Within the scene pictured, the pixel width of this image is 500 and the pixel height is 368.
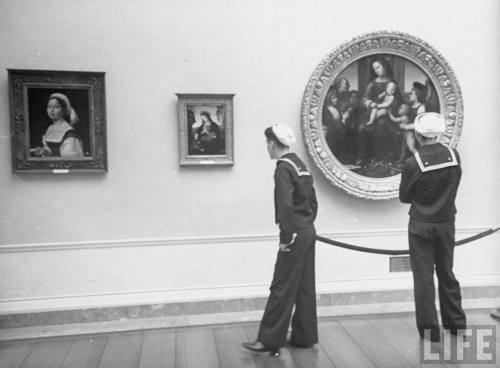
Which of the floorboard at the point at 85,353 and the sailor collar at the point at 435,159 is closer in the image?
the floorboard at the point at 85,353

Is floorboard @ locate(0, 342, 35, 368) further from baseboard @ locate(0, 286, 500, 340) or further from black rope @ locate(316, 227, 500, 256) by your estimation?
black rope @ locate(316, 227, 500, 256)

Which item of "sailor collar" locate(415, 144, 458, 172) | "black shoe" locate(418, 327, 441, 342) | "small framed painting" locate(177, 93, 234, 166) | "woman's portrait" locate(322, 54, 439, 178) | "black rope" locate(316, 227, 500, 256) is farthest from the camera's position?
"woman's portrait" locate(322, 54, 439, 178)

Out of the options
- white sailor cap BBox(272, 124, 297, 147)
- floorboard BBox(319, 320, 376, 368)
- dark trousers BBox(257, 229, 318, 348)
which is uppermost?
white sailor cap BBox(272, 124, 297, 147)

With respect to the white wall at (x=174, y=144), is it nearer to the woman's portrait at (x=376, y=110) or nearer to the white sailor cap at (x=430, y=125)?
the woman's portrait at (x=376, y=110)

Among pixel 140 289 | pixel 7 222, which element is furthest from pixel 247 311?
pixel 7 222

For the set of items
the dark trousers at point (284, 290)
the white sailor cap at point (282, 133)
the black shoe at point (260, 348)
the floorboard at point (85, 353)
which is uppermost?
the white sailor cap at point (282, 133)

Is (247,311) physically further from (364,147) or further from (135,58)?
(135,58)

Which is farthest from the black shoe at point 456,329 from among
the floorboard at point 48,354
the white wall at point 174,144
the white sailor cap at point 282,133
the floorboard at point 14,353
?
the floorboard at point 14,353

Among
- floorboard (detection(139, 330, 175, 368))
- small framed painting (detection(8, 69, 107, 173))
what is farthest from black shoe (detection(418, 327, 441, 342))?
small framed painting (detection(8, 69, 107, 173))

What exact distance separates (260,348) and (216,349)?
1.55ft

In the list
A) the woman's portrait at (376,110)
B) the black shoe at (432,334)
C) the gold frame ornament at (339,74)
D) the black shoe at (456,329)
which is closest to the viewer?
A: the black shoe at (432,334)

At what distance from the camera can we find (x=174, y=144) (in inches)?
243

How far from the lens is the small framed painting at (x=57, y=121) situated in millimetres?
5719

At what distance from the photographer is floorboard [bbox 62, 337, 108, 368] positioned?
5020 mm
